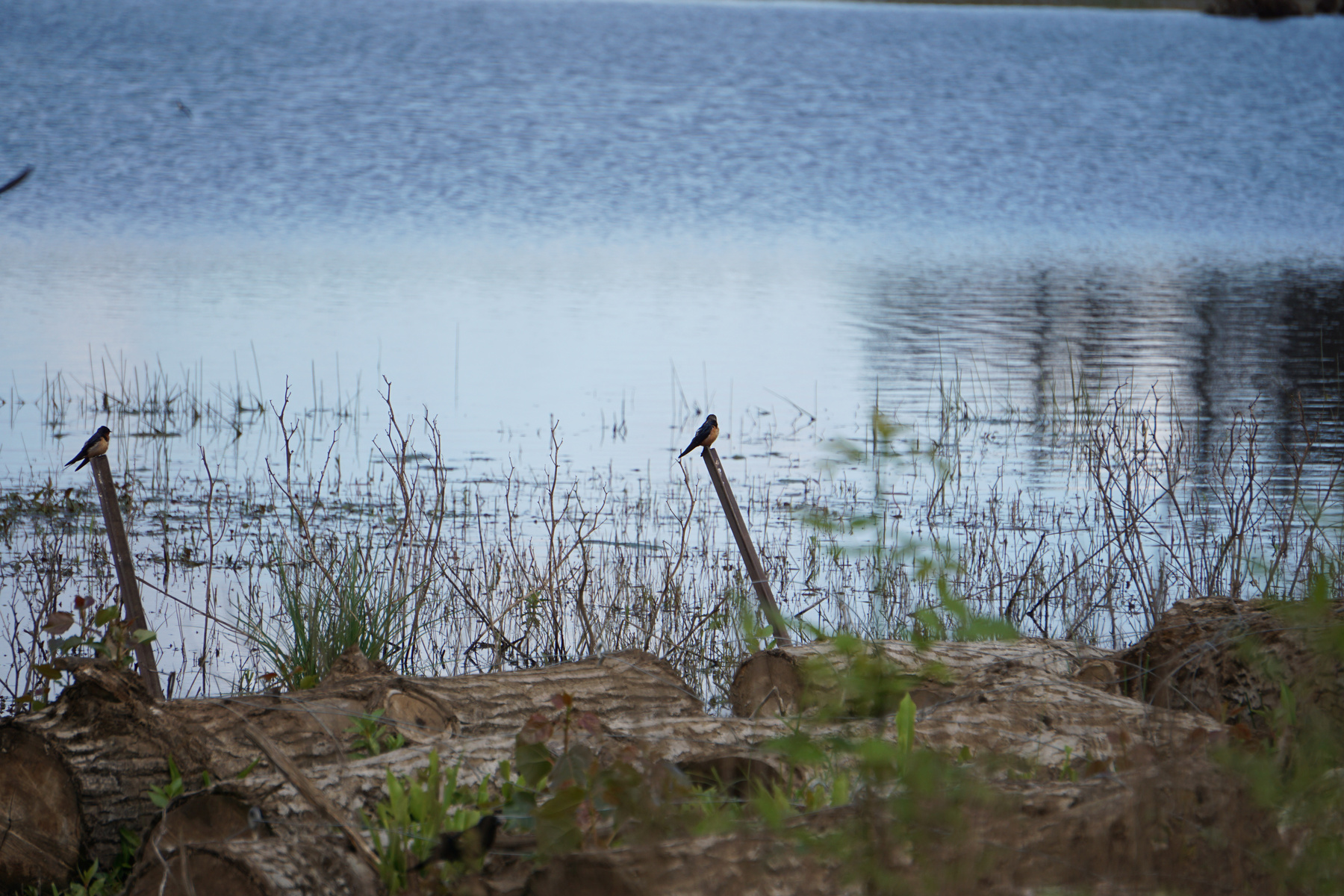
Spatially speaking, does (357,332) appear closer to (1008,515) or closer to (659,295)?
(659,295)

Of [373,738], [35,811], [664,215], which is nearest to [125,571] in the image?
[35,811]

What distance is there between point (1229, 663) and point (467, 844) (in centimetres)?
313

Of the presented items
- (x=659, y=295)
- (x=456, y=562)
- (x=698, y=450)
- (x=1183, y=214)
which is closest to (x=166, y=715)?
(x=456, y=562)

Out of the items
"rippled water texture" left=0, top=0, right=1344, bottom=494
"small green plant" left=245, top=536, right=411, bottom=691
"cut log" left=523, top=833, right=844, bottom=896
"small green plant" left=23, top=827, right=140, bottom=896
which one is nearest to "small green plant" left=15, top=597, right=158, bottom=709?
"small green plant" left=23, top=827, right=140, bottom=896

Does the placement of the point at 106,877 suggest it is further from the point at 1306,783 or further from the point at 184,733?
the point at 1306,783

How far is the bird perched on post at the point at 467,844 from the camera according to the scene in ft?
9.77

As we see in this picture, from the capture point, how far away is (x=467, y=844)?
2992 millimetres

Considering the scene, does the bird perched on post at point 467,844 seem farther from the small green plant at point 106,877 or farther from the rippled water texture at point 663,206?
the rippled water texture at point 663,206

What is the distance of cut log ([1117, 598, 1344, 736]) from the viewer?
434cm

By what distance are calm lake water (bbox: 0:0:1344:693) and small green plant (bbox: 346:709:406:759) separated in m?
5.93

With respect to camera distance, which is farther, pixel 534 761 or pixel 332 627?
pixel 332 627

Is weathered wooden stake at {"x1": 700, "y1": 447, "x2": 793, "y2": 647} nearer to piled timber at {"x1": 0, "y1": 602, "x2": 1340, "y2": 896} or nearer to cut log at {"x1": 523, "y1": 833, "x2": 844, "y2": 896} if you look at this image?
piled timber at {"x1": 0, "y1": 602, "x2": 1340, "y2": 896}

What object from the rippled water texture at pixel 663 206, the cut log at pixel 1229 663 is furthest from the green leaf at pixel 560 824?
the rippled water texture at pixel 663 206

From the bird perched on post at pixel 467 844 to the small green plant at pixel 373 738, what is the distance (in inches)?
46.1
